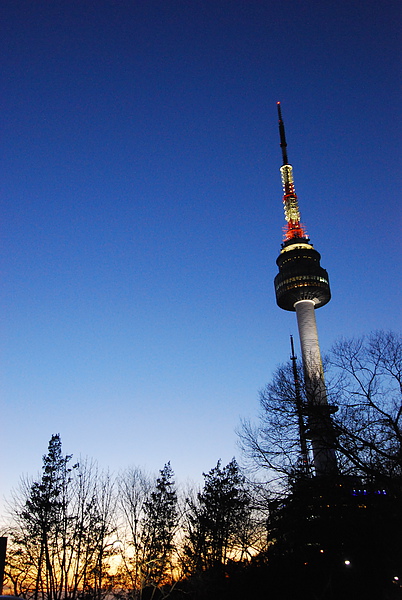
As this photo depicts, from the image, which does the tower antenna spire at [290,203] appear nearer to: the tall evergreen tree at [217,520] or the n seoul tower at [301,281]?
the n seoul tower at [301,281]

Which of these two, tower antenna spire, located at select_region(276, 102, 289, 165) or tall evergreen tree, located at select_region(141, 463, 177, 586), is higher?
tower antenna spire, located at select_region(276, 102, 289, 165)

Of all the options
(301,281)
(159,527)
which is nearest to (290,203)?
(301,281)

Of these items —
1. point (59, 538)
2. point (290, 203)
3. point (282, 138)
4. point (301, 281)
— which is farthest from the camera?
point (282, 138)

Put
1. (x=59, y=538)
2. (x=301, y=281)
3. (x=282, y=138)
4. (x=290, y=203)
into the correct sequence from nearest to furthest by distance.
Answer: (x=59, y=538)
(x=301, y=281)
(x=290, y=203)
(x=282, y=138)

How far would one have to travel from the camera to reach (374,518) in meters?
21.1

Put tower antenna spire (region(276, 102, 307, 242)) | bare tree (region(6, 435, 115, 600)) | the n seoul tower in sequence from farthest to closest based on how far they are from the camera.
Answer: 1. tower antenna spire (region(276, 102, 307, 242))
2. the n seoul tower
3. bare tree (region(6, 435, 115, 600))

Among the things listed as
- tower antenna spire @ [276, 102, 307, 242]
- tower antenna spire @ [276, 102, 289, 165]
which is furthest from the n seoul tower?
tower antenna spire @ [276, 102, 289, 165]

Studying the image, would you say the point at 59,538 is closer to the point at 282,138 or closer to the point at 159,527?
the point at 159,527

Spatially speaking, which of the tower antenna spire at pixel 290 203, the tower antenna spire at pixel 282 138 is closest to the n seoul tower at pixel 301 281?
the tower antenna spire at pixel 290 203

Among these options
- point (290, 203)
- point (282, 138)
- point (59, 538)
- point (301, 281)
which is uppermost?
point (282, 138)

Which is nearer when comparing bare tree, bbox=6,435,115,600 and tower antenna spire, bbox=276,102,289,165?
bare tree, bbox=6,435,115,600

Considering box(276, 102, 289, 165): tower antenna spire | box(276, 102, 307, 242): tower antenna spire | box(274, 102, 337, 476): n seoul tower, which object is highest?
box(276, 102, 289, 165): tower antenna spire

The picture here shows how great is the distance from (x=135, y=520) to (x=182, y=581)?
5.91m

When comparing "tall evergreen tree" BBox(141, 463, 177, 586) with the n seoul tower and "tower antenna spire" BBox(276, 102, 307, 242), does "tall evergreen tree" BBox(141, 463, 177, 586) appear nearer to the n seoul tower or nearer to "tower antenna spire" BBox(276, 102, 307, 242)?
the n seoul tower
